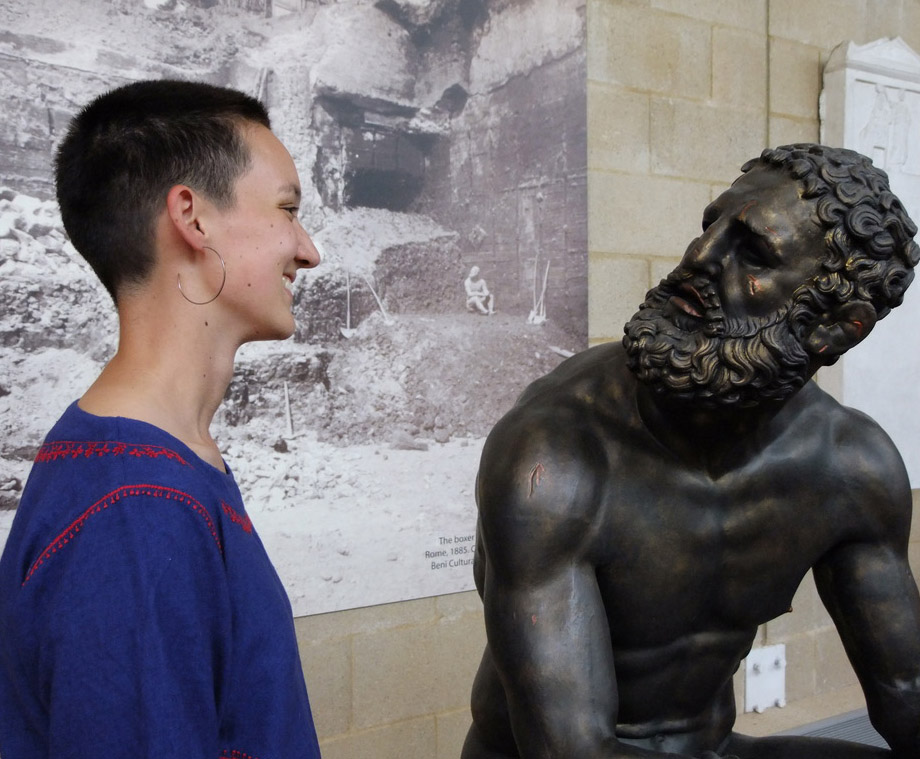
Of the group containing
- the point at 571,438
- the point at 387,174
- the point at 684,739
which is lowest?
the point at 684,739

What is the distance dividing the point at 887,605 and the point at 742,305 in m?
0.51

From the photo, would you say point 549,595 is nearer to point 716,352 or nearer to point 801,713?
point 716,352

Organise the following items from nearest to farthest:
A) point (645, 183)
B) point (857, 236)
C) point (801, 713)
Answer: point (857, 236) → point (645, 183) → point (801, 713)

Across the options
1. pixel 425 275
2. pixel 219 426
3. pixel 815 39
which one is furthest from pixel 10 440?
pixel 815 39

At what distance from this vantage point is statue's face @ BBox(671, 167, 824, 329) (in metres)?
1.26

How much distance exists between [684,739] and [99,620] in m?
0.97

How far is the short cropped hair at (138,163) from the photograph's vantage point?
3.34 feet

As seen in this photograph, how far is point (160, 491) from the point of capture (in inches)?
35.1

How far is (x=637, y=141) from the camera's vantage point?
3518 mm

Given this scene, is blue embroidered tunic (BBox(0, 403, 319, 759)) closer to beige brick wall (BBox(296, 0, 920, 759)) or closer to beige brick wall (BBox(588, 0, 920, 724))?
beige brick wall (BBox(296, 0, 920, 759))

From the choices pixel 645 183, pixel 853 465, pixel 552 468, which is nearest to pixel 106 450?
pixel 552 468

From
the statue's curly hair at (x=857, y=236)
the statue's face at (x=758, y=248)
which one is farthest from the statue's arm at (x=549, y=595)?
the statue's curly hair at (x=857, y=236)

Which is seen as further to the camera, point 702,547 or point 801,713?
point 801,713

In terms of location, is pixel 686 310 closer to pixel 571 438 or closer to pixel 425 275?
pixel 571 438
